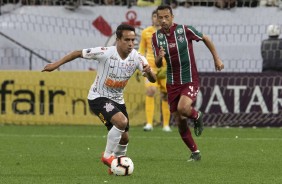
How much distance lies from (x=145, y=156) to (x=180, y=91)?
97 cm

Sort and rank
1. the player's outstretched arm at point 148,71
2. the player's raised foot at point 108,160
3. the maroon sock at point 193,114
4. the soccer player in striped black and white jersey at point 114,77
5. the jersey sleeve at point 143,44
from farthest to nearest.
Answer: the jersey sleeve at point 143,44, the maroon sock at point 193,114, the player's outstretched arm at point 148,71, the soccer player in striped black and white jersey at point 114,77, the player's raised foot at point 108,160

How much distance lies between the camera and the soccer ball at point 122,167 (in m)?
9.17

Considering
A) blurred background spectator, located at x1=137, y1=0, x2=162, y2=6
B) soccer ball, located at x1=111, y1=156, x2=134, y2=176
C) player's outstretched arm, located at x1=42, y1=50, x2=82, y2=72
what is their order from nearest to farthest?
soccer ball, located at x1=111, y1=156, x2=134, y2=176 → player's outstretched arm, located at x1=42, y1=50, x2=82, y2=72 → blurred background spectator, located at x1=137, y1=0, x2=162, y2=6

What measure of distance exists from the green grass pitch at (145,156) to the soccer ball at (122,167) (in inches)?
4.5

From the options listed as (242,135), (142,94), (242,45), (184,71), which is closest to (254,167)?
(184,71)

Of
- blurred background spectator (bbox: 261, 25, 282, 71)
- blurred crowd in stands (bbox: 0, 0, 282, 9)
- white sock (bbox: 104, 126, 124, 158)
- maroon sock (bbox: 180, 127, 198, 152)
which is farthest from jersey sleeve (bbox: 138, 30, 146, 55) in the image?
white sock (bbox: 104, 126, 124, 158)

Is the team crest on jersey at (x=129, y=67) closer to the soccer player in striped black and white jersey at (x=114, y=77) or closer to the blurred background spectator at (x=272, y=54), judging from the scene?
the soccer player in striped black and white jersey at (x=114, y=77)

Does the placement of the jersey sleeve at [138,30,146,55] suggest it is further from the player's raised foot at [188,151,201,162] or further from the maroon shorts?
the player's raised foot at [188,151,201,162]

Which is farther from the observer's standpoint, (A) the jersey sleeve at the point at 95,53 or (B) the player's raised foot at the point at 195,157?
(B) the player's raised foot at the point at 195,157

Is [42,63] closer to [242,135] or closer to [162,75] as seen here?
[162,75]

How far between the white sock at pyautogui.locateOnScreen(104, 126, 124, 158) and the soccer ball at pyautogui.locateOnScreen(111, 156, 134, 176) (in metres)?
0.32

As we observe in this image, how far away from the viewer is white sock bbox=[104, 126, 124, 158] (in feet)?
31.3

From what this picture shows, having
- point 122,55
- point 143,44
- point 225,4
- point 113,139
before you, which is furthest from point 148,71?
point 225,4

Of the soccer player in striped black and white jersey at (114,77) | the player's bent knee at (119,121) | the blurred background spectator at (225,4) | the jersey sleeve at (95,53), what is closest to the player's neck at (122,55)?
the soccer player in striped black and white jersey at (114,77)
